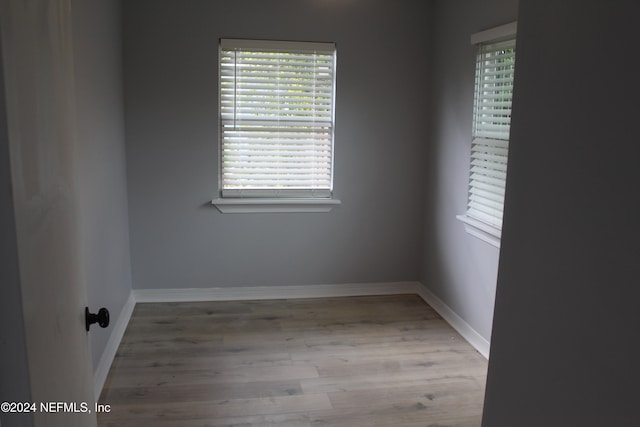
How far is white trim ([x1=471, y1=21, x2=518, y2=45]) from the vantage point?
3.01 meters

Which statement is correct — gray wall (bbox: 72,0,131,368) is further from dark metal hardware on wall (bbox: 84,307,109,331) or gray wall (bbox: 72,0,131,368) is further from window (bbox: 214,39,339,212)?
dark metal hardware on wall (bbox: 84,307,109,331)

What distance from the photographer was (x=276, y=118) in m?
4.12

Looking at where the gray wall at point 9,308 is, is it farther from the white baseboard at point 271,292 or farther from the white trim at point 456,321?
the white baseboard at point 271,292

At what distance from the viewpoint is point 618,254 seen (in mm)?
937

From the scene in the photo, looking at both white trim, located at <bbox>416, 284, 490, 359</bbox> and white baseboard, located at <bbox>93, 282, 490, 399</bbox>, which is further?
white baseboard, located at <bbox>93, 282, 490, 399</bbox>

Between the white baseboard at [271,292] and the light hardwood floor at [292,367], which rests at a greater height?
the white baseboard at [271,292]

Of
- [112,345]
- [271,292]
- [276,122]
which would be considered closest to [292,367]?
[112,345]

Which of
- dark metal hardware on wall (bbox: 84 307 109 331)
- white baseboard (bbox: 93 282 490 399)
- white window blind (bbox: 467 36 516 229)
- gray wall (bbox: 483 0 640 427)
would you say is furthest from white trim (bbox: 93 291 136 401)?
white window blind (bbox: 467 36 516 229)

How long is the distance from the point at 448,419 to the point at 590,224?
1.93 m

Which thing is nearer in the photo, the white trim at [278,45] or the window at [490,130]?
the window at [490,130]

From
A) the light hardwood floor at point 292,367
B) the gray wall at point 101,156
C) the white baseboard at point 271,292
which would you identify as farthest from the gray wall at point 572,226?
the white baseboard at point 271,292

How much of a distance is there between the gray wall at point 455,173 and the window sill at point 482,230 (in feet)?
0.14

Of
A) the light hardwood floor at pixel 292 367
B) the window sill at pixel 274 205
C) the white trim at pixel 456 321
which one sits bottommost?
the light hardwood floor at pixel 292 367

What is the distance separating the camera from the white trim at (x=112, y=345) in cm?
278
